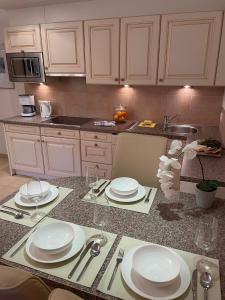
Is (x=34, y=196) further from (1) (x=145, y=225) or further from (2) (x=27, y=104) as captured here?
(2) (x=27, y=104)

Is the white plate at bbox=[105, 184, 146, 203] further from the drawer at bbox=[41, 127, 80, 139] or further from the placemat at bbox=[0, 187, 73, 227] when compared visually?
the drawer at bbox=[41, 127, 80, 139]

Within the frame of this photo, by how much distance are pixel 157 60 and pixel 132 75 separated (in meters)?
0.32

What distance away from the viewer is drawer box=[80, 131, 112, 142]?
8.81 ft

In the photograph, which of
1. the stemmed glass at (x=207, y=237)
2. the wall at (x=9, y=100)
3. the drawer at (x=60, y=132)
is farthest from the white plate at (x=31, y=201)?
the wall at (x=9, y=100)

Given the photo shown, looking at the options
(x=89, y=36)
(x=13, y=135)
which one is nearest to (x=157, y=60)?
(x=89, y=36)

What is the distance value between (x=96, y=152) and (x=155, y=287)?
6.94 feet

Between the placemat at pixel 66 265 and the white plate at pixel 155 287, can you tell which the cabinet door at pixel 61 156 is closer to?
the placemat at pixel 66 265

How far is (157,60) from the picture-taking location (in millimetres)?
2469

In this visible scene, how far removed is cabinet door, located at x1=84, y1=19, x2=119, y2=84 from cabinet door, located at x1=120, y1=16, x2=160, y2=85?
8 cm

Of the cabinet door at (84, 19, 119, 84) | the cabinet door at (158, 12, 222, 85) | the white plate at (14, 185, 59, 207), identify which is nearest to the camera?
the white plate at (14, 185, 59, 207)

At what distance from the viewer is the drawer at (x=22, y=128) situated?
299 centimetres

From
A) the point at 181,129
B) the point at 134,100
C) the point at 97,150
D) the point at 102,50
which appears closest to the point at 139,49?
the point at 102,50

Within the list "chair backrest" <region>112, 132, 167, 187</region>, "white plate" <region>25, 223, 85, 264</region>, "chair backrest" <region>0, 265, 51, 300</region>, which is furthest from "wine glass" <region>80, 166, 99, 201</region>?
"chair backrest" <region>0, 265, 51, 300</region>

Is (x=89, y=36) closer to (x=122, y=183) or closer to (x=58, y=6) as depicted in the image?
(x=58, y=6)
